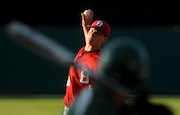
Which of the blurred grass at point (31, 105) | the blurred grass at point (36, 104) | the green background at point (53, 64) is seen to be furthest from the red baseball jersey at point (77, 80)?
the green background at point (53, 64)

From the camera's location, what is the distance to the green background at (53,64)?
835 inches

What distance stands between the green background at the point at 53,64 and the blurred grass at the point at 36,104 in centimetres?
75

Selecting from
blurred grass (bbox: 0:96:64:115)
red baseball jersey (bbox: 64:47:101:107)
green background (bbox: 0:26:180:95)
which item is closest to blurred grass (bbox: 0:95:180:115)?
blurred grass (bbox: 0:96:64:115)

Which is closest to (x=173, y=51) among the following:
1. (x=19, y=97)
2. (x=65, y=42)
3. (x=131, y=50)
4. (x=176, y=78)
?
(x=176, y=78)

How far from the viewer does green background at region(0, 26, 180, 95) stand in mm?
21219

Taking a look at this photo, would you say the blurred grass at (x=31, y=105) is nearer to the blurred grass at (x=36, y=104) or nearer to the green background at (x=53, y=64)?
the blurred grass at (x=36, y=104)

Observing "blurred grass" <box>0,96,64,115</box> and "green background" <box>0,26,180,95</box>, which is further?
"green background" <box>0,26,180,95</box>

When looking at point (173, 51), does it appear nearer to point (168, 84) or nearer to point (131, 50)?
point (168, 84)

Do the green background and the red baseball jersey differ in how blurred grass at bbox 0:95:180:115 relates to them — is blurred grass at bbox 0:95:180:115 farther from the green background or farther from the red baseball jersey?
the red baseball jersey

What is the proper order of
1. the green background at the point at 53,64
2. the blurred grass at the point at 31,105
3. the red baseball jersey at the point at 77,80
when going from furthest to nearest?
1. the green background at the point at 53,64
2. the blurred grass at the point at 31,105
3. the red baseball jersey at the point at 77,80

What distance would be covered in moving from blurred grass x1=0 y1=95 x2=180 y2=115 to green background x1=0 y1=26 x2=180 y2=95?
75cm

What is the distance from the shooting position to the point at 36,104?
59.8 feet

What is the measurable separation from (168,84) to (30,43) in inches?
714

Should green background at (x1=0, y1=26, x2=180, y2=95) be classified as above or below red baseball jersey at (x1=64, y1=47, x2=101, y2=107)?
above
